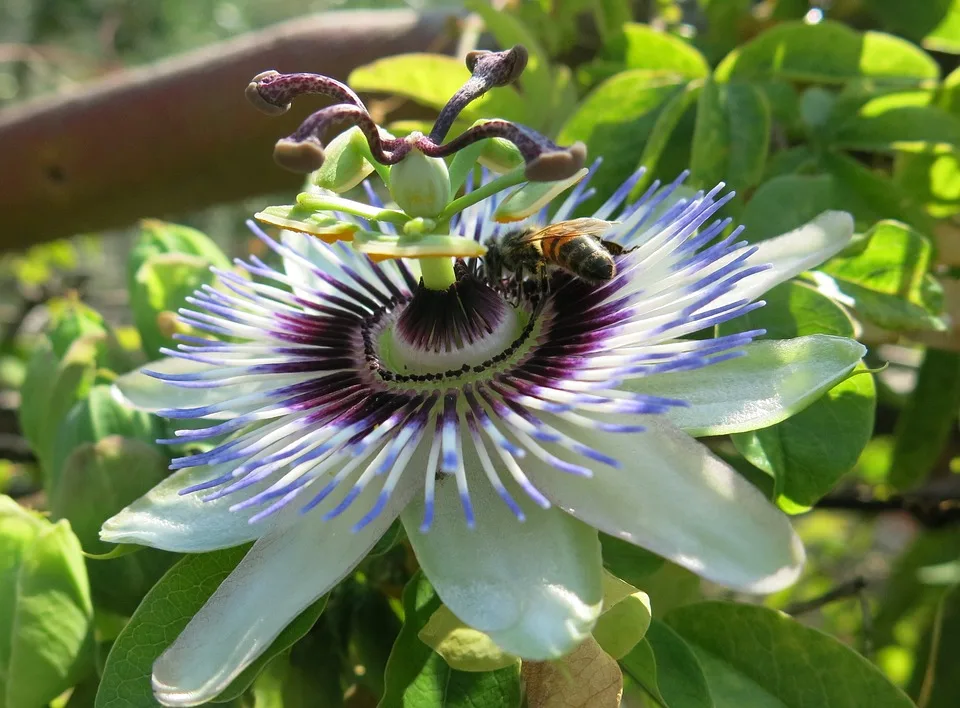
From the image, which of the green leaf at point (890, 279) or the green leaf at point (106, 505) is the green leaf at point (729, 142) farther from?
the green leaf at point (106, 505)

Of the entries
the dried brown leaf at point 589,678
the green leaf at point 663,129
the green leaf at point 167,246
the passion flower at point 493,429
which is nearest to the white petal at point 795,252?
the passion flower at point 493,429

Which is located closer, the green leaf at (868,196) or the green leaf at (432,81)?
the green leaf at (868,196)

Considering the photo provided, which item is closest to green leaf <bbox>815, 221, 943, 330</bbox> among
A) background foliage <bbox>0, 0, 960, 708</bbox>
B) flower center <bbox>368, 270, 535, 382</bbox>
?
background foliage <bbox>0, 0, 960, 708</bbox>

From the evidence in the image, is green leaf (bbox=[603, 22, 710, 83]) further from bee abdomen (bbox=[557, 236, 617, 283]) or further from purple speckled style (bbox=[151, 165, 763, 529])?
bee abdomen (bbox=[557, 236, 617, 283])

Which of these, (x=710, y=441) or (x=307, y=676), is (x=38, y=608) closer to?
(x=307, y=676)

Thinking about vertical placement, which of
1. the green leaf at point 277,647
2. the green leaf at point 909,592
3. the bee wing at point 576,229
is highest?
the bee wing at point 576,229

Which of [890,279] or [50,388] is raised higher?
[50,388]

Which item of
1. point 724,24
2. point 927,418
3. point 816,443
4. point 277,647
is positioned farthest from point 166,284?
point 927,418
